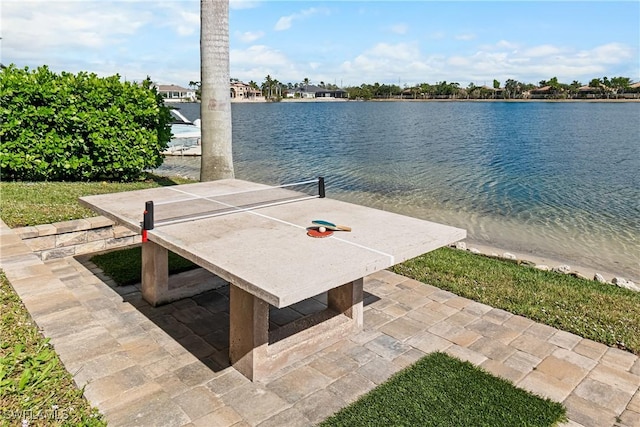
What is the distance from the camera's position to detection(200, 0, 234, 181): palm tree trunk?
8633 millimetres

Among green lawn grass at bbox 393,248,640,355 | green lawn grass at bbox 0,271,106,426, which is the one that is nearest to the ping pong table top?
green lawn grass at bbox 0,271,106,426

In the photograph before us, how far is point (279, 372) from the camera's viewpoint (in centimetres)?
404

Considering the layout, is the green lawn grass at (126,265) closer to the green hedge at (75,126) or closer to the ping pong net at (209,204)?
the ping pong net at (209,204)

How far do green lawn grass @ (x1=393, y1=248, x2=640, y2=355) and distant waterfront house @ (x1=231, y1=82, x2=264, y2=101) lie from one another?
147158 mm

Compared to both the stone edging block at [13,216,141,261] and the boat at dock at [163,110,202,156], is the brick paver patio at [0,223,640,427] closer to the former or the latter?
the stone edging block at [13,216,141,261]

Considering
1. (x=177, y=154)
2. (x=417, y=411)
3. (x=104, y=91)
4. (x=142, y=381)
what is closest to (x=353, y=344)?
(x=417, y=411)

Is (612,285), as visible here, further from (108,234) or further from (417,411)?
(108,234)

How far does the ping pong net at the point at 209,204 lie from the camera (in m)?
4.39

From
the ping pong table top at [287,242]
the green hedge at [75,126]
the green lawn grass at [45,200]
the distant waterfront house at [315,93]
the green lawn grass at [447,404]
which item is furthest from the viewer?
the distant waterfront house at [315,93]

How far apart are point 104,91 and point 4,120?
6.81 ft

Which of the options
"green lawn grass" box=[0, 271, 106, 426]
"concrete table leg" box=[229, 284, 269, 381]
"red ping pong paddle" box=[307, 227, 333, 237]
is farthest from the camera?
"red ping pong paddle" box=[307, 227, 333, 237]

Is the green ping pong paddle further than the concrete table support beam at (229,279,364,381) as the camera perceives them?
Yes

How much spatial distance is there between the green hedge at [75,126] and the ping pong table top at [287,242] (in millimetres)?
5659

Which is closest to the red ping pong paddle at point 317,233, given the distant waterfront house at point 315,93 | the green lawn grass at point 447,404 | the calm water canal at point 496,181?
the green lawn grass at point 447,404
